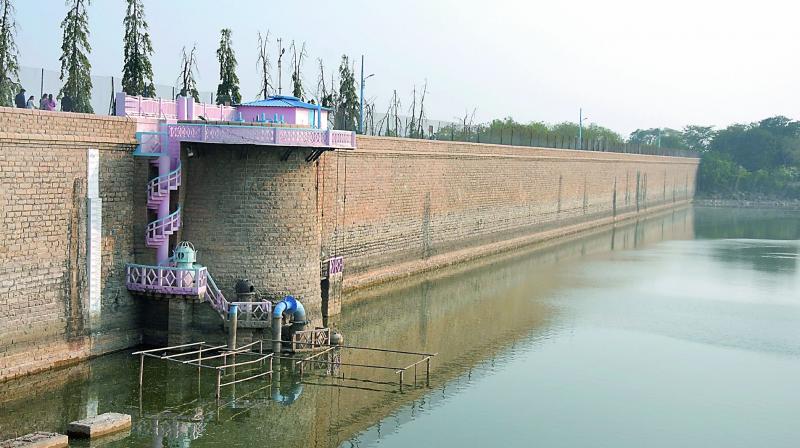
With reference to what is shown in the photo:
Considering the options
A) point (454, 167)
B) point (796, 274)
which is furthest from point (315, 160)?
point (796, 274)

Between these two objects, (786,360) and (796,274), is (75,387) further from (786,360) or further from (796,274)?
(796,274)

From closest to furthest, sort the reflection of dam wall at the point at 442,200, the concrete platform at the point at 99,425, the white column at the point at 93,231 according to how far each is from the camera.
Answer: the concrete platform at the point at 99,425 < the white column at the point at 93,231 < the reflection of dam wall at the point at 442,200

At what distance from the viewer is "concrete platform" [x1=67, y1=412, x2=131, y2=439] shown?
54.1 ft

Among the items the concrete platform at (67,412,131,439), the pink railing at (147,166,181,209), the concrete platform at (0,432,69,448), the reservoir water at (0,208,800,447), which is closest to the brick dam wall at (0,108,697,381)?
the pink railing at (147,166,181,209)

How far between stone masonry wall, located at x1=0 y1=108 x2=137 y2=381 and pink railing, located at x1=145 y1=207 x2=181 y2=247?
48 centimetres

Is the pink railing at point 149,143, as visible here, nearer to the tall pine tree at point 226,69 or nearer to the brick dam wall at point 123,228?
the brick dam wall at point 123,228

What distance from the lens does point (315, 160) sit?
24.4 metres

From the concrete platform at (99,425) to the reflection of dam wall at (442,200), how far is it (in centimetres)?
999

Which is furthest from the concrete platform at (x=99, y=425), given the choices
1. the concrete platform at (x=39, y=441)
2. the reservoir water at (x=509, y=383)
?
the concrete platform at (x=39, y=441)

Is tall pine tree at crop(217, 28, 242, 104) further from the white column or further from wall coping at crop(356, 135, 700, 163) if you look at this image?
the white column

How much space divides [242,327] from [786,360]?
13.7 meters

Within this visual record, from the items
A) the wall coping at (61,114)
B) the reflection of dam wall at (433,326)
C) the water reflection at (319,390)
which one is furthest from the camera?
the wall coping at (61,114)

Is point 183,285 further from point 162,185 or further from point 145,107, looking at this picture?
point 145,107

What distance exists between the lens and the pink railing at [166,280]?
22.1m
